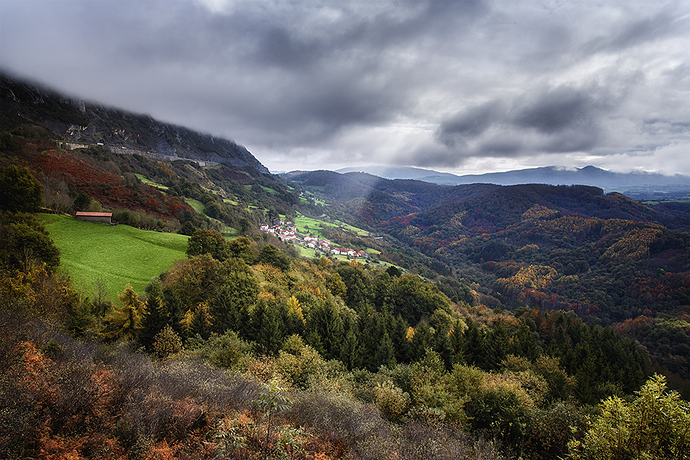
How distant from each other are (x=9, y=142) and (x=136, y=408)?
67.3 metres

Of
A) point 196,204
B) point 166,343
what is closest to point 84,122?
point 196,204

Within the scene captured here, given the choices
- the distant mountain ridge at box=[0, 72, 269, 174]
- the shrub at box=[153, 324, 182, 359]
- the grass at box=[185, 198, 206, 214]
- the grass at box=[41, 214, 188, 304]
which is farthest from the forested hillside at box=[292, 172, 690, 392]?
the distant mountain ridge at box=[0, 72, 269, 174]

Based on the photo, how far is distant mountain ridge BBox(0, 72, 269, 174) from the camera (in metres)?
82.0

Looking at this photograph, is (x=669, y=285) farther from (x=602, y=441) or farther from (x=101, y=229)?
(x=101, y=229)

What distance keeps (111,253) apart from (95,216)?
38.5 ft

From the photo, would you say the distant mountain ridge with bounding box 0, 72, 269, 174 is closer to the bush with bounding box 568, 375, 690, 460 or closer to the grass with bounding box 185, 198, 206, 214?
the grass with bounding box 185, 198, 206, 214

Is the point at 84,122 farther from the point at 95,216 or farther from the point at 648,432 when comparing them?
the point at 648,432

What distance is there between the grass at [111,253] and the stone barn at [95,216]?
1.07 m

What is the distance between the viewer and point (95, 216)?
146 feet

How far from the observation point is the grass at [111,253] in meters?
32.1

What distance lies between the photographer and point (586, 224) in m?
193

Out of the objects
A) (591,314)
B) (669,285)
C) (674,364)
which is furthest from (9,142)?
(669,285)

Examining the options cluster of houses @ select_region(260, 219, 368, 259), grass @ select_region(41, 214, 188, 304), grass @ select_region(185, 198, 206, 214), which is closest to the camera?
grass @ select_region(41, 214, 188, 304)

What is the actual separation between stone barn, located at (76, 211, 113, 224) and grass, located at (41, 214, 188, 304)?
1074 millimetres
